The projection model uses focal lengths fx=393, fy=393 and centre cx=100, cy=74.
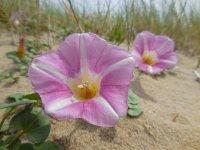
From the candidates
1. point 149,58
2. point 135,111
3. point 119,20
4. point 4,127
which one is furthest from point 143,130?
point 119,20

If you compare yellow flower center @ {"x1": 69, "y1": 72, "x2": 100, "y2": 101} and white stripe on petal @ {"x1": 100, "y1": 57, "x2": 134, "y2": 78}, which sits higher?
white stripe on petal @ {"x1": 100, "y1": 57, "x2": 134, "y2": 78}

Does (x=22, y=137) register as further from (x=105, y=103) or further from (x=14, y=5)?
(x=14, y=5)

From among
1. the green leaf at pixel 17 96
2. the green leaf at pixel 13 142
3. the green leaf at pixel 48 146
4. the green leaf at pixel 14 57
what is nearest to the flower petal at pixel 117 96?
the green leaf at pixel 48 146

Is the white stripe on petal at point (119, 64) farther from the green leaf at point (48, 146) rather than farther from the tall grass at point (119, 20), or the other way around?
the tall grass at point (119, 20)

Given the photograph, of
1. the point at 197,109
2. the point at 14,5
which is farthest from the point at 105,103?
the point at 14,5

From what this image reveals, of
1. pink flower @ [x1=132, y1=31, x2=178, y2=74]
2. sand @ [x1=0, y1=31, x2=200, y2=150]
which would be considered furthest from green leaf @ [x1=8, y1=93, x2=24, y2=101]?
pink flower @ [x1=132, y1=31, x2=178, y2=74]

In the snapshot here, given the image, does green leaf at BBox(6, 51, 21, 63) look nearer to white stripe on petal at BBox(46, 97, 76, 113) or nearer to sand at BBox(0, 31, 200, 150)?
sand at BBox(0, 31, 200, 150)

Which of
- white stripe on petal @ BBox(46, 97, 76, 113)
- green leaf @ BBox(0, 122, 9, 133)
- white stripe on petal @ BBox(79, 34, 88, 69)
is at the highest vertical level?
white stripe on petal @ BBox(79, 34, 88, 69)

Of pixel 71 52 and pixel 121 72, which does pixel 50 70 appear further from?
pixel 121 72
